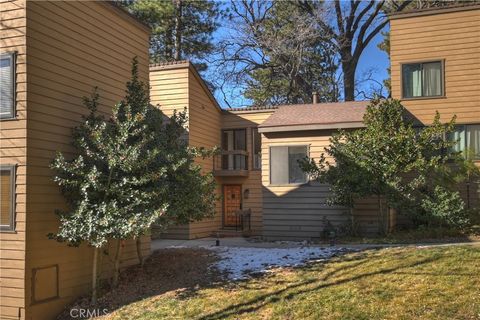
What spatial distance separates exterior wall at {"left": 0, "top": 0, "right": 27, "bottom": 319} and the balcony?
10.9 metres

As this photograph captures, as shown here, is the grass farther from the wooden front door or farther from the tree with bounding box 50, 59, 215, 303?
the wooden front door

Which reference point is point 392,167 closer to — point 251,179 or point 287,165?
point 287,165

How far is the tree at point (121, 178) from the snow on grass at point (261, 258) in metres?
1.50

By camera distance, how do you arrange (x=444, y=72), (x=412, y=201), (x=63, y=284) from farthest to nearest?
(x=444, y=72)
(x=412, y=201)
(x=63, y=284)

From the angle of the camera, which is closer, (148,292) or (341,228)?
(148,292)

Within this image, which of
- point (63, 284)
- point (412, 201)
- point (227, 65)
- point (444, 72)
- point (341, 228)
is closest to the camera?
point (63, 284)

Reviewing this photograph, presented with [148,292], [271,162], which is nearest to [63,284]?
[148,292]

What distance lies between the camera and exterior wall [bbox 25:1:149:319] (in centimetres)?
832

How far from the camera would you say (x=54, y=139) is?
8.84 metres

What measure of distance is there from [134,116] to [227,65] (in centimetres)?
1985

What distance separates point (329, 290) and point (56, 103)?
5.80 meters

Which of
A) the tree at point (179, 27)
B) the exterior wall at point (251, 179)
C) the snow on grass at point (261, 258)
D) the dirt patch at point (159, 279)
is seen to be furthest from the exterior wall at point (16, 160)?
the tree at point (179, 27)

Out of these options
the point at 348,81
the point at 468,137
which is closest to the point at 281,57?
the point at 348,81

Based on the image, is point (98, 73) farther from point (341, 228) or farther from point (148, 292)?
point (341, 228)
